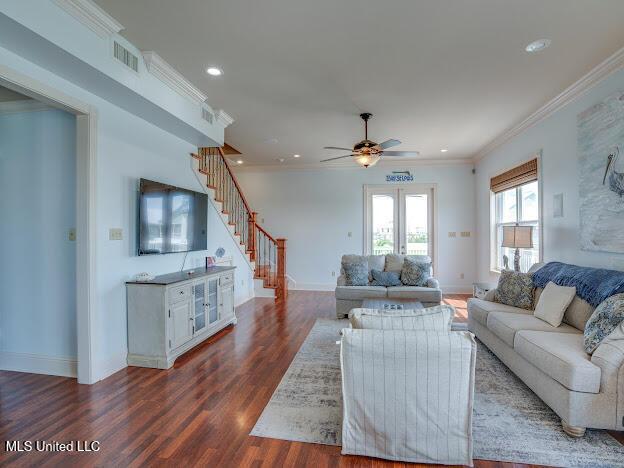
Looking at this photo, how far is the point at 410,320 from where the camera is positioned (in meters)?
1.92

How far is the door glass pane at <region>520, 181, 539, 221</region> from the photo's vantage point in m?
4.62

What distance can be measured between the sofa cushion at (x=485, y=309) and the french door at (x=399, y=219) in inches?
127

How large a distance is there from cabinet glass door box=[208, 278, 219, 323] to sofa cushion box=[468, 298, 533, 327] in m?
3.26

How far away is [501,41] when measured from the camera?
2.65m

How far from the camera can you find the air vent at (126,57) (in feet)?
8.46

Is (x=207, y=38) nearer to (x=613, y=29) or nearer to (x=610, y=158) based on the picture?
(x=613, y=29)

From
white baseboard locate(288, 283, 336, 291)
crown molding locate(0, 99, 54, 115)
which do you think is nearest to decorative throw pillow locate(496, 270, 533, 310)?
white baseboard locate(288, 283, 336, 291)

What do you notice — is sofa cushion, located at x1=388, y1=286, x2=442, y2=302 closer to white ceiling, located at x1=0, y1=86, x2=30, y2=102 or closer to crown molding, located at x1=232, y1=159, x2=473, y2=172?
crown molding, located at x1=232, y1=159, x2=473, y2=172

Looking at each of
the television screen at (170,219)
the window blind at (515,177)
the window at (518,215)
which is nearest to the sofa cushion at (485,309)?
the window at (518,215)

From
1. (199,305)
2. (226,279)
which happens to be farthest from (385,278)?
(199,305)

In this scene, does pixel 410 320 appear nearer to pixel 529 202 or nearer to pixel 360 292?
pixel 360 292

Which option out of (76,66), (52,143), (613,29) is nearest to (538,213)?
(613,29)

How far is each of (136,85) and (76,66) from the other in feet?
1.58

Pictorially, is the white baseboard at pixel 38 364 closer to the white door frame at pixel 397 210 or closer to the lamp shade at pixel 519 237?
the lamp shade at pixel 519 237
